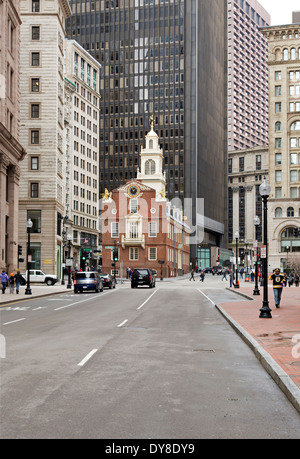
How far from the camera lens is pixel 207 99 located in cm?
14625

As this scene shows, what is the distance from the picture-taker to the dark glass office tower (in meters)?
135

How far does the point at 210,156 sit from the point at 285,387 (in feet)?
467

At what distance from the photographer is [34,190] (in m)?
63.5

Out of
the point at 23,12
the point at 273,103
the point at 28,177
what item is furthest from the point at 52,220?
the point at 273,103

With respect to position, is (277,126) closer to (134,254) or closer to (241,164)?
(134,254)

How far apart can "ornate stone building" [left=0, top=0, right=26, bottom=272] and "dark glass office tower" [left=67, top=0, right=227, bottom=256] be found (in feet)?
275

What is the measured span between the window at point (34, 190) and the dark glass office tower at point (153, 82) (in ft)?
236

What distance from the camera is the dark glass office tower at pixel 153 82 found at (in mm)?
134750

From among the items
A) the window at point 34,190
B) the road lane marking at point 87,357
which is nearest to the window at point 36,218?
the window at point 34,190

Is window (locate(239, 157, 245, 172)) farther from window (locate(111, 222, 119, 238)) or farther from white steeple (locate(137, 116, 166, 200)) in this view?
window (locate(111, 222, 119, 238))

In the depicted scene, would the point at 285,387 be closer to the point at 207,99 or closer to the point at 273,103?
the point at 273,103

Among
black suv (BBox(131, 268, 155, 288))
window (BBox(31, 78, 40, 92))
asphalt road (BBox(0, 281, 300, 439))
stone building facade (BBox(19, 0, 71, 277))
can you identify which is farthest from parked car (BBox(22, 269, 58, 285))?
asphalt road (BBox(0, 281, 300, 439))

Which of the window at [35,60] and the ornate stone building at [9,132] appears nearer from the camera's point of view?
the ornate stone building at [9,132]

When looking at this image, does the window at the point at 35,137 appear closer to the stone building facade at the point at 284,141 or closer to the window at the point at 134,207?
the window at the point at 134,207
